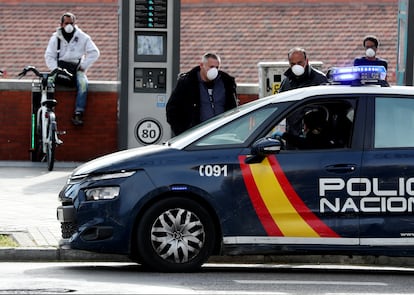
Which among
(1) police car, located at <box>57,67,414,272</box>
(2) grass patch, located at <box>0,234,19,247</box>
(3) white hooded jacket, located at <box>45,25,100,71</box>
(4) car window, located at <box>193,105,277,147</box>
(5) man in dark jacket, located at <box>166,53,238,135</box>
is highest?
(3) white hooded jacket, located at <box>45,25,100,71</box>

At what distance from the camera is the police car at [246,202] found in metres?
11.1

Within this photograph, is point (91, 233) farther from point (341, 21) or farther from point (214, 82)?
point (341, 21)

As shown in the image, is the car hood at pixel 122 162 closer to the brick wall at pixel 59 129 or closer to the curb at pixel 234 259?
the curb at pixel 234 259

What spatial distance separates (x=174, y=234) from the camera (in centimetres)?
1112

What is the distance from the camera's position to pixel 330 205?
11180 mm

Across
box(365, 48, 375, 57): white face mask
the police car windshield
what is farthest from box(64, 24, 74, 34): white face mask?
the police car windshield

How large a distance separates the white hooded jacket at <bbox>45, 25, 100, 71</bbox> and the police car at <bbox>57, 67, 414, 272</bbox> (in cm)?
871

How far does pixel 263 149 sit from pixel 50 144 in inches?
304

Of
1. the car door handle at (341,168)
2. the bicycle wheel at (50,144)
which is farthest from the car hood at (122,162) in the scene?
the bicycle wheel at (50,144)

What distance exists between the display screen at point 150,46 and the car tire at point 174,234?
8.47 metres

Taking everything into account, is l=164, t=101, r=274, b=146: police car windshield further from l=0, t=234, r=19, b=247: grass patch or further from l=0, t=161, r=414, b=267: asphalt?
l=0, t=234, r=19, b=247: grass patch

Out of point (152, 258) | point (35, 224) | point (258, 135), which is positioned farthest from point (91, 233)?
point (35, 224)

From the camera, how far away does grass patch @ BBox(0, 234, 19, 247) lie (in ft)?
40.9

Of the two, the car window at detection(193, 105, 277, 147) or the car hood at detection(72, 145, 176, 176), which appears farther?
the car window at detection(193, 105, 277, 147)
